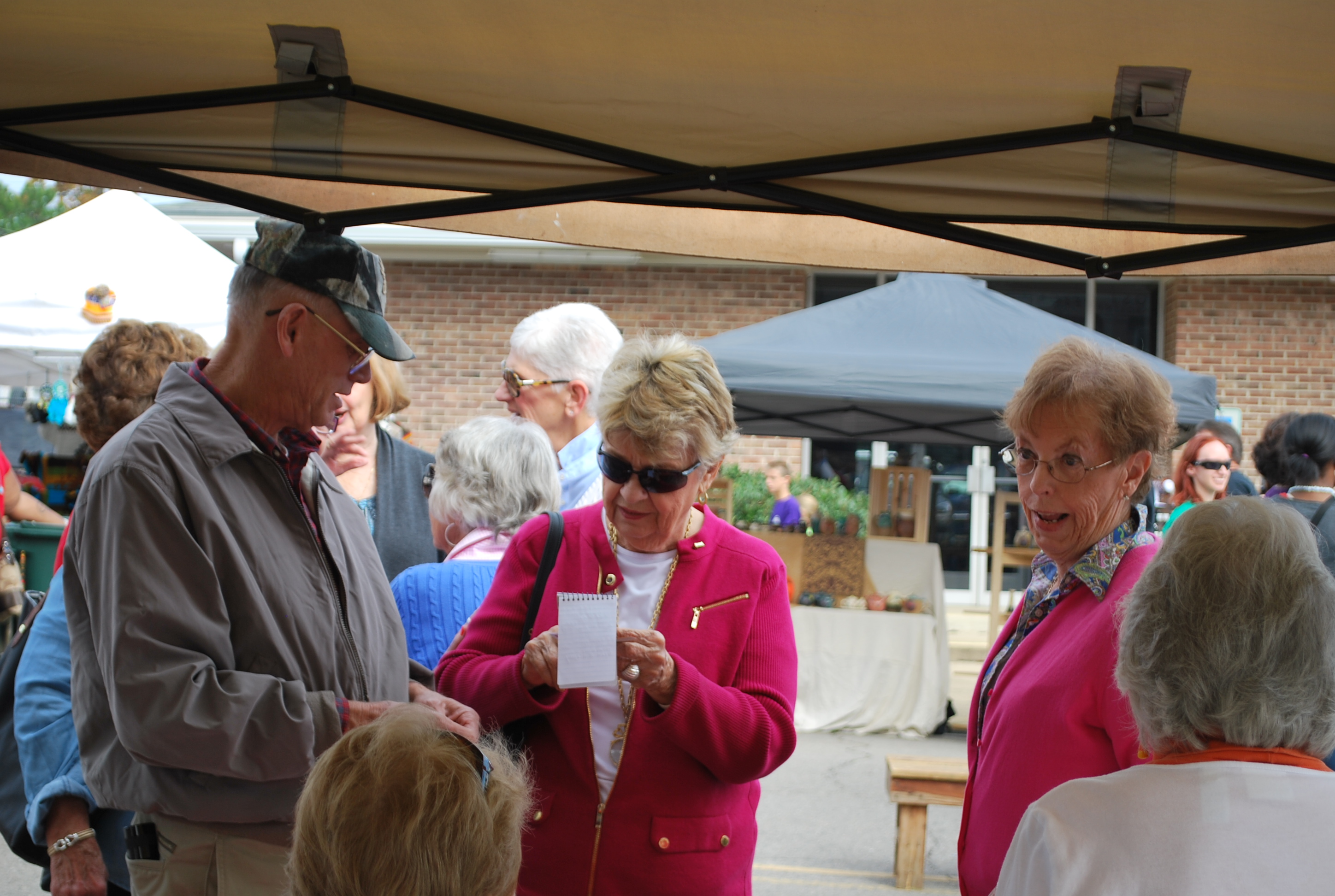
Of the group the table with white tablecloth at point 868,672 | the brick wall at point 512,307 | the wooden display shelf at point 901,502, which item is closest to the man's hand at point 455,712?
the table with white tablecloth at point 868,672

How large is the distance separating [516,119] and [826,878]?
4.17m

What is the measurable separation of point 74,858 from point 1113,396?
2.39m

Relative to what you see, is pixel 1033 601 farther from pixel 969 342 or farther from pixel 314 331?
pixel 969 342

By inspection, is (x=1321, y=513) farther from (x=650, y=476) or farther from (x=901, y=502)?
(x=901, y=502)

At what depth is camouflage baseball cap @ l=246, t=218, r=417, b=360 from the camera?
7.11 feet

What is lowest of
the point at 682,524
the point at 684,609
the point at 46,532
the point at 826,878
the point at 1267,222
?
the point at 826,878

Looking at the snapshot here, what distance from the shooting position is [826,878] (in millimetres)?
5262

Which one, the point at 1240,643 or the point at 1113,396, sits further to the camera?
the point at 1113,396

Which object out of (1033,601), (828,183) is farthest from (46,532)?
(1033,601)

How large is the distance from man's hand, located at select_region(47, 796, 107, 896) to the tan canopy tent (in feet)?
4.72

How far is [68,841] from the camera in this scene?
229 cm

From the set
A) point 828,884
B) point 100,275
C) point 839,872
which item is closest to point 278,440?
point 828,884

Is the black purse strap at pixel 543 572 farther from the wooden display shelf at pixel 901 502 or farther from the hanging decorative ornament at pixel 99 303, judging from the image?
the wooden display shelf at pixel 901 502

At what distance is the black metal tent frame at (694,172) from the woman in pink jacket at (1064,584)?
0.49 meters
